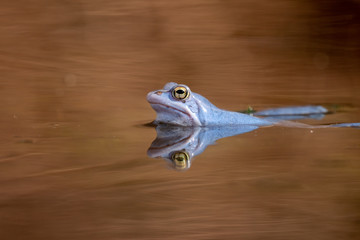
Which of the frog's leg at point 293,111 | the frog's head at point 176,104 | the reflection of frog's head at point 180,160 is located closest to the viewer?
the reflection of frog's head at point 180,160

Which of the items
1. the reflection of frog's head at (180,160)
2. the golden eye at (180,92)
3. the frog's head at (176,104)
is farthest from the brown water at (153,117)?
the golden eye at (180,92)

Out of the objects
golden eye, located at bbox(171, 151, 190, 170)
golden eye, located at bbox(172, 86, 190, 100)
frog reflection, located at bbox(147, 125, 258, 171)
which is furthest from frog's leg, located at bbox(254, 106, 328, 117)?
golden eye, located at bbox(171, 151, 190, 170)

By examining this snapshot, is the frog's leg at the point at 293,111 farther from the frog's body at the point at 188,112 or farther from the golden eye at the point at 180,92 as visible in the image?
the golden eye at the point at 180,92

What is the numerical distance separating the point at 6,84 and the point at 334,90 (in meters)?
3.32

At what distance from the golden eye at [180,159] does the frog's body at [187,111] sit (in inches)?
31.6

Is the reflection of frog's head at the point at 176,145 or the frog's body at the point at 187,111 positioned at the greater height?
the frog's body at the point at 187,111

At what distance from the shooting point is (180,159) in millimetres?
2643

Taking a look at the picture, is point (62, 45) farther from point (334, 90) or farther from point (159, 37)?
point (334, 90)

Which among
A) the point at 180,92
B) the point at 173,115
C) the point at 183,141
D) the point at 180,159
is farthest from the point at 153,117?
the point at 180,159

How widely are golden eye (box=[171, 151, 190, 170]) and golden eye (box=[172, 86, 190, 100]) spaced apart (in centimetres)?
81

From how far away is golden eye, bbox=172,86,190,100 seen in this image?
354cm

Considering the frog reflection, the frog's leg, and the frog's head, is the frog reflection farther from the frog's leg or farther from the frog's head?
the frog's leg

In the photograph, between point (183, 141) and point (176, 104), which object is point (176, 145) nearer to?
point (183, 141)

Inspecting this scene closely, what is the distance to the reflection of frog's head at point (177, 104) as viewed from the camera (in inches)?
139
